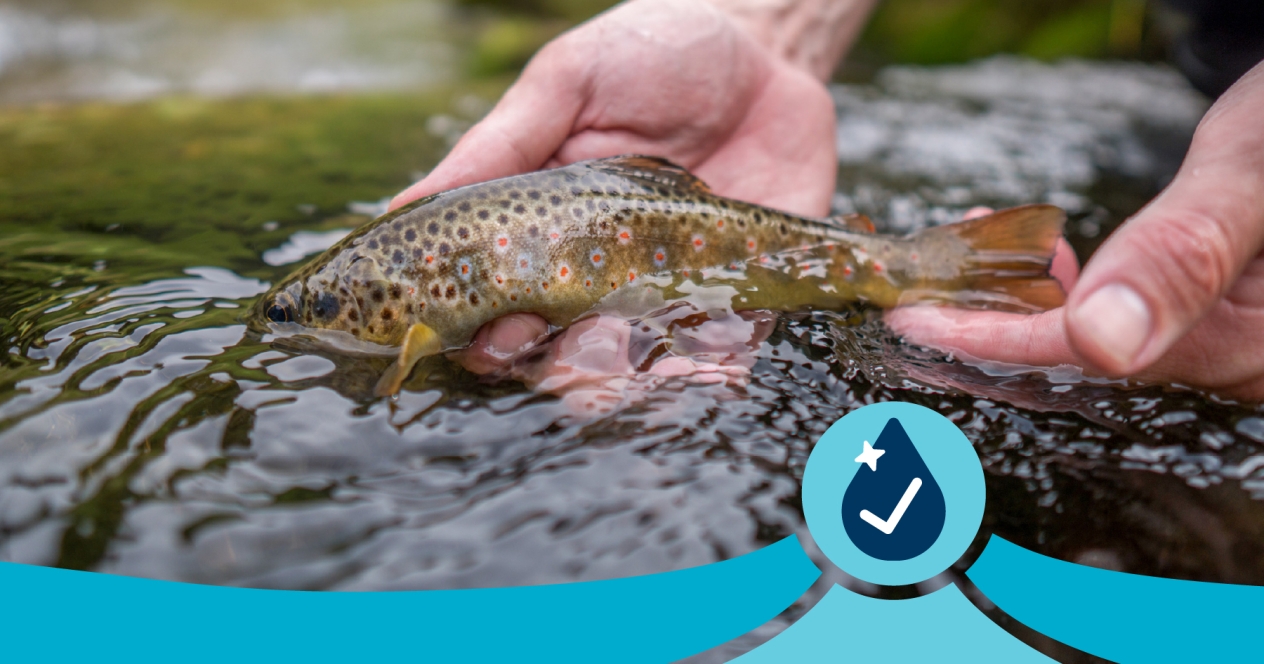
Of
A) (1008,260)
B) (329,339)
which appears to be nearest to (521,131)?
(329,339)

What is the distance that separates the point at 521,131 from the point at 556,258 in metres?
0.80

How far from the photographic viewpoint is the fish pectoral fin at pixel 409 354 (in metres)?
2.53

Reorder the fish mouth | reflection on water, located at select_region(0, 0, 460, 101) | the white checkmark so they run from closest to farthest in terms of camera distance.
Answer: the white checkmark < the fish mouth < reflection on water, located at select_region(0, 0, 460, 101)

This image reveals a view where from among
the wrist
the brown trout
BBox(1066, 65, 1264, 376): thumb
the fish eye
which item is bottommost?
the fish eye

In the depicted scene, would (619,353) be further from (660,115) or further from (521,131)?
(660,115)

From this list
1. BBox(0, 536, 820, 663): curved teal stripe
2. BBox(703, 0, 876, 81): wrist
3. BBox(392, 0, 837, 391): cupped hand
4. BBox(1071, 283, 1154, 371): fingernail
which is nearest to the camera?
BBox(0, 536, 820, 663): curved teal stripe

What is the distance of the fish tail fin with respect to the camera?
125 inches

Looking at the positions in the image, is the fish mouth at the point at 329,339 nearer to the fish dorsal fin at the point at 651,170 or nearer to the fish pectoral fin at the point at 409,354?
the fish pectoral fin at the point at 409,354

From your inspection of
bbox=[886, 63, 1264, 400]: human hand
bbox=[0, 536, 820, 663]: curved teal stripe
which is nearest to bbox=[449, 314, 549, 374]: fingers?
bbox=[0, 536, 820, 663]: curved teal stripe

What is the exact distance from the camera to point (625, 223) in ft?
10.1

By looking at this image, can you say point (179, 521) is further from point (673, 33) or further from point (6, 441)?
point (673, 33)

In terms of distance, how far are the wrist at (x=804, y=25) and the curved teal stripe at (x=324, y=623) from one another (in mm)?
3622

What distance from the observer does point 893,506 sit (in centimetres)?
208

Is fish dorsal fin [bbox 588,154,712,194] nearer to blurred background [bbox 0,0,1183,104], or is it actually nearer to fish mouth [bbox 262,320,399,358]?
fish mouth [bbox 262,320,399,358]
